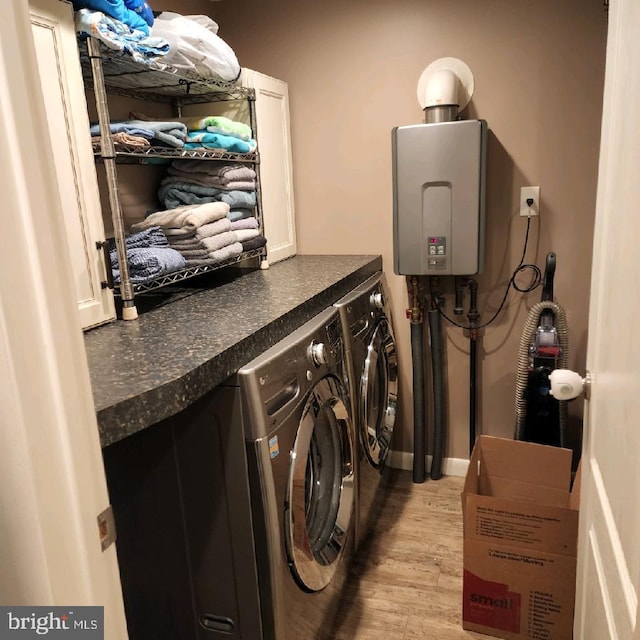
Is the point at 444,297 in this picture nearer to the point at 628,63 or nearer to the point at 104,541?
the point at 628,63

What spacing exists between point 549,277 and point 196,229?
4.47 ft

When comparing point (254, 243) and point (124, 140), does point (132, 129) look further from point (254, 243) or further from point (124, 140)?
point (254, 243)

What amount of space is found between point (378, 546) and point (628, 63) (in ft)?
6.20

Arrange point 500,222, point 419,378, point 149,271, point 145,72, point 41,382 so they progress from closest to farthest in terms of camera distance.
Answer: point 41,382, point 149,271, point 145,72, point 500,222, point 419,378

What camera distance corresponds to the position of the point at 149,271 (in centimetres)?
→ 159

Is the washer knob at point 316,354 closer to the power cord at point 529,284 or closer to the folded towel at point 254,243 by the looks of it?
the folded towel at point 254,243

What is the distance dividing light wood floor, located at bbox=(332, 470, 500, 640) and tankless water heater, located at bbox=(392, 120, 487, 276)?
3.41 feet

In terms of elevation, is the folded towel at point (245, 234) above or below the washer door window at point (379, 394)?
above

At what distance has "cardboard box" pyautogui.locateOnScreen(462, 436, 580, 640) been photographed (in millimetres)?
1606

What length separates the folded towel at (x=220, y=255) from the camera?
70.1 inches

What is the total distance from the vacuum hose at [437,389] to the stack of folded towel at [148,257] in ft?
4.14

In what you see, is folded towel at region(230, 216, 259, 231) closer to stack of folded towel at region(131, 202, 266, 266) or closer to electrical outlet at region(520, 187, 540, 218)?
stack of folded towel at region(131, 202, 266, 266)

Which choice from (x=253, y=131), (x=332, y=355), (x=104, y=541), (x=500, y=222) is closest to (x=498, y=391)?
(x=500, y=222)

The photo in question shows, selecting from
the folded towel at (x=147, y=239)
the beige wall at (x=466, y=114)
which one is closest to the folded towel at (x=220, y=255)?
the folded towel at (x=147, y=239)
